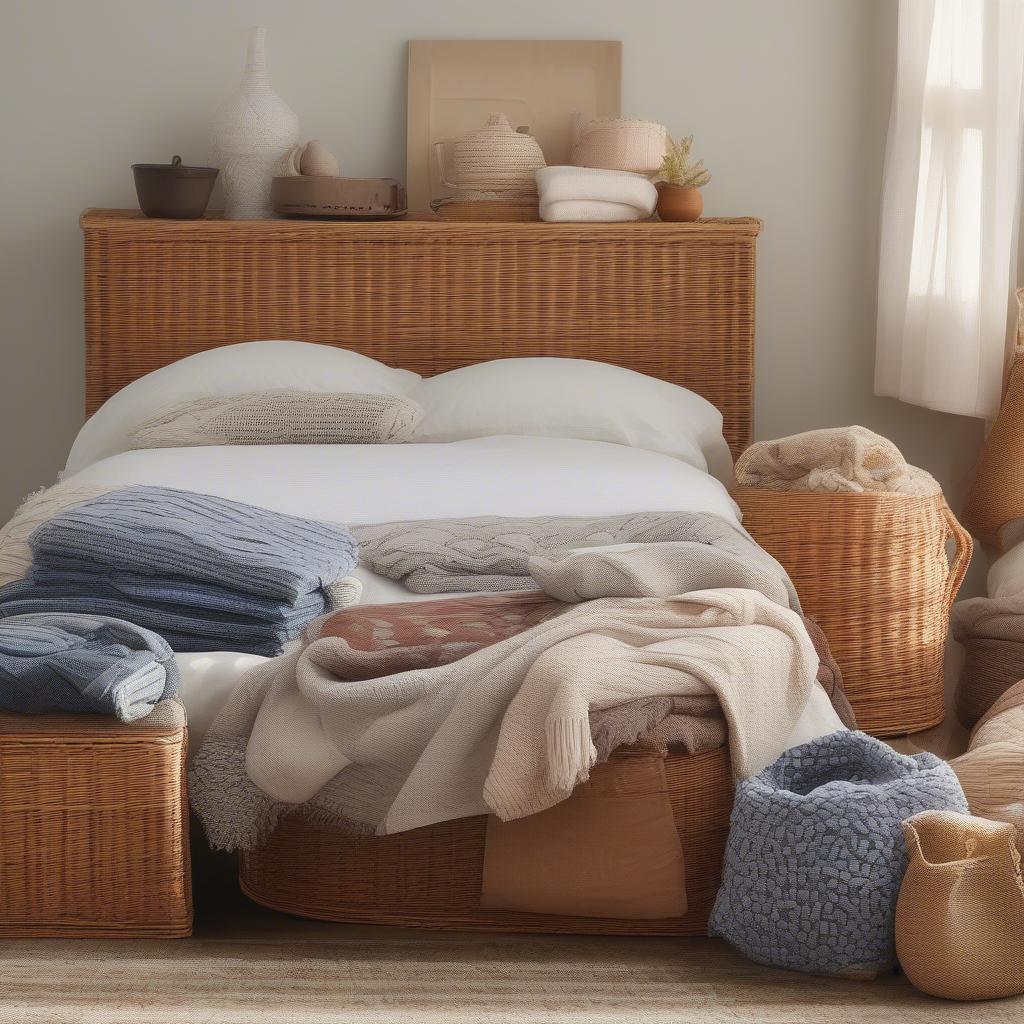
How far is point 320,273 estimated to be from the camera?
3.39 meters

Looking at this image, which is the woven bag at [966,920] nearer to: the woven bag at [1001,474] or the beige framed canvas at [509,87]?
the woven bag at [1001,474]

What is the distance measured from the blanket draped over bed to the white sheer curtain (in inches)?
66.9

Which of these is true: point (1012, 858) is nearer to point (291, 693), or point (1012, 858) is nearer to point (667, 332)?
point (291, 693)

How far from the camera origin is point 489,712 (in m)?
1.59

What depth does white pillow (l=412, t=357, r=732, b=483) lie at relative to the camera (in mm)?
2951

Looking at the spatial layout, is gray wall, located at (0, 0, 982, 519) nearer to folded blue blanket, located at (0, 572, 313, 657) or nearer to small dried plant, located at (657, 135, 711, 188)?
small dried plant, located at (657, 135, 711, 188)

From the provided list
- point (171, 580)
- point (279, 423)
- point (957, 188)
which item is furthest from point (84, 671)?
point (957, 188)

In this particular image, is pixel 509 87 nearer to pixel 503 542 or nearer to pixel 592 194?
pixel 592 194

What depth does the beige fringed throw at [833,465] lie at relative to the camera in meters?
2.76

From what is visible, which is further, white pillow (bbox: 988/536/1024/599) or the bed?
the bed

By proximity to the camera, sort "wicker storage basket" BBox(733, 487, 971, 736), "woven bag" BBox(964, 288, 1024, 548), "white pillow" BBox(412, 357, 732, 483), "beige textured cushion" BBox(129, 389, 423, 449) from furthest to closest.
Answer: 1. "woven bag" BBox(964, 288, 1024, 548)
2. "white pillow" BBox(412, 357, 732, 483)
3. "beige textured cushion" BBox(129, 389, 423, 449)
4. "wicker storage basket" BBox(733, 487, 971, 736)

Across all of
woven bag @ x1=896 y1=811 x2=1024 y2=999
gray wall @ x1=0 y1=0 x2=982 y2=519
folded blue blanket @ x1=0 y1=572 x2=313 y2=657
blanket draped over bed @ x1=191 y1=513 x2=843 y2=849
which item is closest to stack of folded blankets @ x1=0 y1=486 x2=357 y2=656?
folded blue blanket @ x1=0 y1=572 x2=313 y2=657

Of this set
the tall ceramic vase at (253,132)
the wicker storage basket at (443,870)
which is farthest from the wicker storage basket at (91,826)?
the tall ceramic vase at (253,132)

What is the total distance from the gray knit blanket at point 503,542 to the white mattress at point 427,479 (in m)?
0.06
